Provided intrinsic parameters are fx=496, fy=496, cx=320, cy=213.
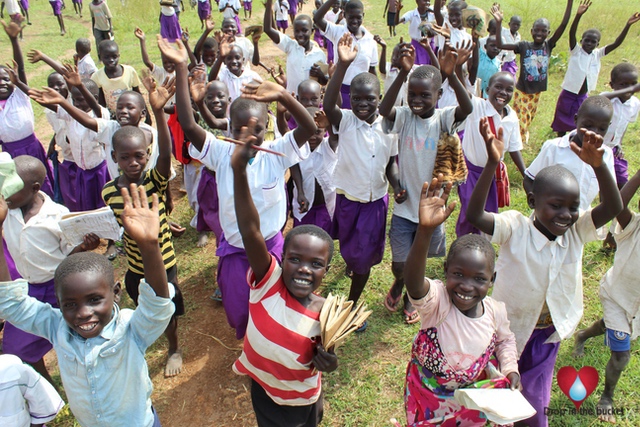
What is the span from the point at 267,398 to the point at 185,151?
9.51 feet

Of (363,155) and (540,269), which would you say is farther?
(363,155)

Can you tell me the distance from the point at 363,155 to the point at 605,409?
6.83 feet

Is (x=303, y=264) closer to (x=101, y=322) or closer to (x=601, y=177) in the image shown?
(x=101, y=322)

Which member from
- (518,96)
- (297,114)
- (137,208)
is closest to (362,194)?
(297,114)

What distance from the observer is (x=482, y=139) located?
393 cm

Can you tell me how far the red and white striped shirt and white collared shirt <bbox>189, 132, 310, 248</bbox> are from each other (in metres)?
0.66

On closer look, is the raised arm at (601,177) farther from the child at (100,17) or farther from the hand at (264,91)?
the child at (100,17)

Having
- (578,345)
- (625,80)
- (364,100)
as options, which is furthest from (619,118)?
(364,100)

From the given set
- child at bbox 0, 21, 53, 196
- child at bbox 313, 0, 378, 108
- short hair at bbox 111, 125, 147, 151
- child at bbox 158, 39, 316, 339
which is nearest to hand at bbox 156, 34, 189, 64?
child at bbox 158, 39, 316, 339

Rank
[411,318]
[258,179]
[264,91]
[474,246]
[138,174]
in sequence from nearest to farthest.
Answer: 1. [474,246]
2. [264,91]
3. [258,179]
4. [138,174]
5. [411,318]

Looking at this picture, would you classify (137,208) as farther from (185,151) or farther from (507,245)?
(185,151)

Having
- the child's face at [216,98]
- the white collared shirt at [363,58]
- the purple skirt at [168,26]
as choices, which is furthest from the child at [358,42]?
the purple skirt at [168,26]

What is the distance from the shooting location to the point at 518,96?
21.1 feet

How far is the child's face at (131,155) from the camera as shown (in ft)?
9.60
